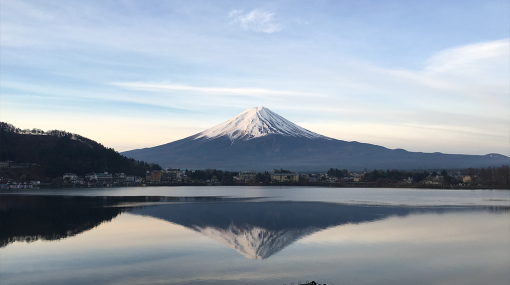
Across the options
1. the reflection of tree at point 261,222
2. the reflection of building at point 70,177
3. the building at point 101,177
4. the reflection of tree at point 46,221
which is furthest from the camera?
the building at point 101,177

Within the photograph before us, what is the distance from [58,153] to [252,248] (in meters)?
76.7

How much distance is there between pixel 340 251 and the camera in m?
15.1

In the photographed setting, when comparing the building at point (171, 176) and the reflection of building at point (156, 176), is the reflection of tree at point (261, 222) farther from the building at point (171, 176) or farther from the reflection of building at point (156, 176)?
the building at point (171, 176)

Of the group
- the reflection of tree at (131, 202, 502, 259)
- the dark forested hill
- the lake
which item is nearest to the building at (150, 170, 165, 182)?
the dark forested hill

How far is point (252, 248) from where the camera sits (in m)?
15.8

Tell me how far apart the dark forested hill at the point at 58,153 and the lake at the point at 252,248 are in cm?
5716

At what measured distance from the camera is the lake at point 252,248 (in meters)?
11.7

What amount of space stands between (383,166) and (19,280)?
199159mm

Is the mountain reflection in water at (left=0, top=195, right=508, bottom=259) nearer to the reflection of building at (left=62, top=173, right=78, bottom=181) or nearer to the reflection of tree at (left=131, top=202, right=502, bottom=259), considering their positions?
the reflection of tree at (left=131, top=202, right=502, bottom=259)

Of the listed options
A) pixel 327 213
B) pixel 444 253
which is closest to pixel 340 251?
pixel 444 253

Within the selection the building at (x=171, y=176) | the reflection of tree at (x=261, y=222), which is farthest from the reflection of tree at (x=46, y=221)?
the building at (x=171, y=176)

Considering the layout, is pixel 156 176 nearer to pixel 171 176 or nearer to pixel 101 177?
pixel 171 176

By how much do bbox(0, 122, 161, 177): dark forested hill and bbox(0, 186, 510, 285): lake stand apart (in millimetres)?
57162

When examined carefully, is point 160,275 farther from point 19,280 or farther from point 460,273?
point 460,273
